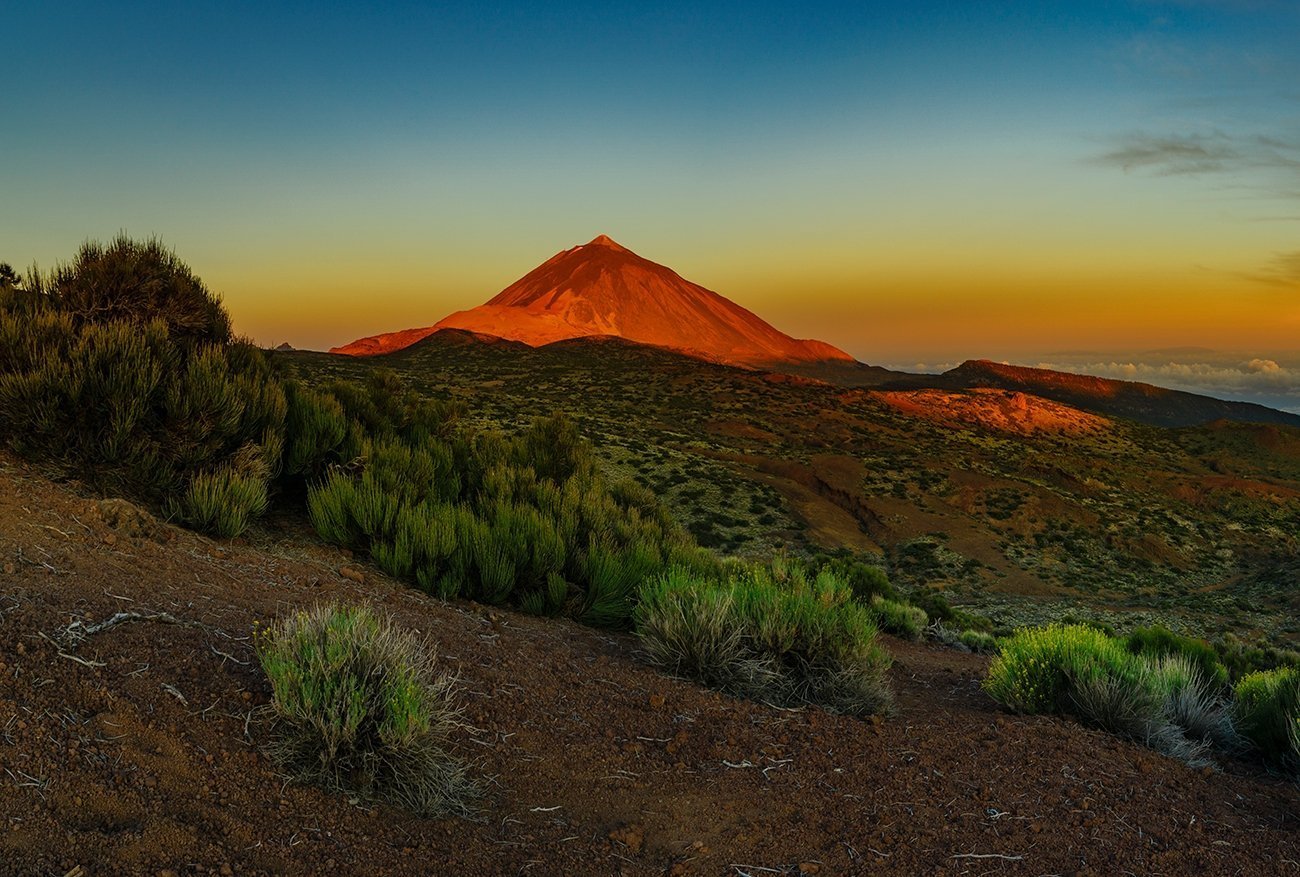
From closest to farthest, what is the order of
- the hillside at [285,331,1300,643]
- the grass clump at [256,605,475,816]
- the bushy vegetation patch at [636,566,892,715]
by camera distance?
the grass clump at [256,605,475,816] → the bushy vegetation patch at [636,566,892,715] → the hillside at [285,331,1300,643]

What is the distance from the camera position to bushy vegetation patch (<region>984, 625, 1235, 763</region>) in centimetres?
581

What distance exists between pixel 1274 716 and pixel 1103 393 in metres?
171

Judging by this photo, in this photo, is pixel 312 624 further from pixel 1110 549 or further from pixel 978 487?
pixel 978 487

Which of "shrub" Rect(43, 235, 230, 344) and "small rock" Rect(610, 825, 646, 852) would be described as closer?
"small rock" Rect(610, 825, 646, 852)

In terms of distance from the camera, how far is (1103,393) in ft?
514

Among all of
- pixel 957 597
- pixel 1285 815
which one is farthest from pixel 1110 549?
pixel 1285 815

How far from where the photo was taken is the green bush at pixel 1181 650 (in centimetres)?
844

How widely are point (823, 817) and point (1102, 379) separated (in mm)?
183057

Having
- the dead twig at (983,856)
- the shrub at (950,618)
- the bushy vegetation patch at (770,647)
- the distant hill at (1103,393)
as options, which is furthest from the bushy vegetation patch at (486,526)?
the distant hill at (1103,393)

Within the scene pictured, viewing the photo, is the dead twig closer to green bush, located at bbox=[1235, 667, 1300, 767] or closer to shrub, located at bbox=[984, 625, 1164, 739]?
shrub, located at bbox=[984, 625, 1164, 739]

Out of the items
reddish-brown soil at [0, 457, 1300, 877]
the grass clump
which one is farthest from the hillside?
the grass clump

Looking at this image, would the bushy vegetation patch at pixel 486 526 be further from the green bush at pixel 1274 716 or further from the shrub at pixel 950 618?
the shrub at pixel 950 618

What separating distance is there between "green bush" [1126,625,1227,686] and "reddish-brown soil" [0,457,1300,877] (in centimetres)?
312

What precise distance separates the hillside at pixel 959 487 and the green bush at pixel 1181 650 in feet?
49.4
